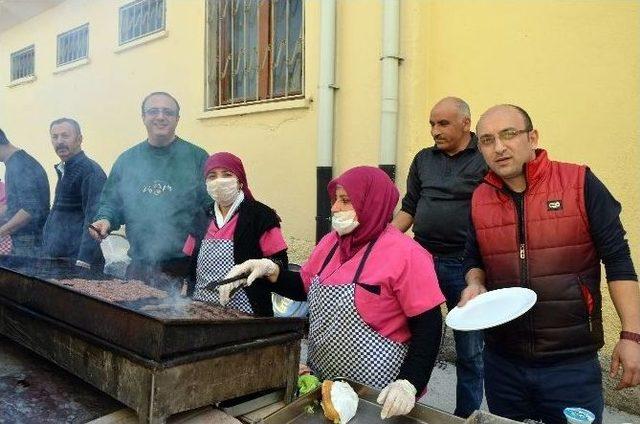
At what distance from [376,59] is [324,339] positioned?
146 inches

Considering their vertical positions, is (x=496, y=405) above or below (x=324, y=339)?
below

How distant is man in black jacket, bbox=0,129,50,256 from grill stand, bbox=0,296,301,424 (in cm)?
296

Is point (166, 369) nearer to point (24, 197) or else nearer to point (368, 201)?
point (368, 201)

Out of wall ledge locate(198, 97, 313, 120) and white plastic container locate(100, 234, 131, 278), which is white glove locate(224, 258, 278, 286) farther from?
white plastic container locate(100, 234, 131, 278)

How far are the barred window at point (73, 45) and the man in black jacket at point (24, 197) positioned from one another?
5.06m

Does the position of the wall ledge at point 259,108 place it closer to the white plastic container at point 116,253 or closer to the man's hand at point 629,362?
the white plastic container at point 116,253

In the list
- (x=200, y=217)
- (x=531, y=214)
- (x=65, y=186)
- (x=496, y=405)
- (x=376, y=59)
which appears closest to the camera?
(x=531, y=214)

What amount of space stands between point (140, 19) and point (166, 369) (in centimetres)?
777

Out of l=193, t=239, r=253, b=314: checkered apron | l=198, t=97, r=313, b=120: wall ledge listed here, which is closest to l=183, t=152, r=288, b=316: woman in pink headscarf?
l=193, t=239, r=253, b=314: checkered apron

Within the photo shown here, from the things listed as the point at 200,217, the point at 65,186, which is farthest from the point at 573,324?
the point at 65,186

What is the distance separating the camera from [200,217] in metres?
3.91

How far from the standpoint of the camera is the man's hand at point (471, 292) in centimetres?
230

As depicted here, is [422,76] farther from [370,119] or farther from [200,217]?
[200,217]

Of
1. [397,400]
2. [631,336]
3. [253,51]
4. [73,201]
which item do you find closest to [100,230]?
[73,201]
